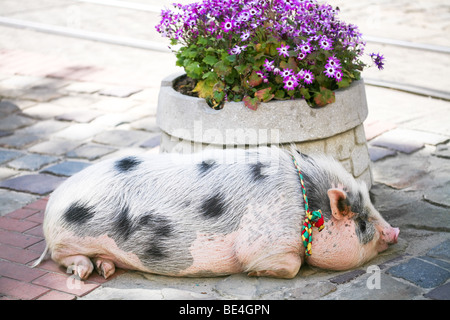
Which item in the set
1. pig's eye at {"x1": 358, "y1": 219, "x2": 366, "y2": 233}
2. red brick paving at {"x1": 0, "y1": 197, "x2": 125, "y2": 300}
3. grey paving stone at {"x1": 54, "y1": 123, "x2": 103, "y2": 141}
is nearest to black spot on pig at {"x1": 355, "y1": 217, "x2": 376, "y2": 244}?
pig's eye at {"x1": 358, "y1": 219, "x2": 366, "y2": 233}

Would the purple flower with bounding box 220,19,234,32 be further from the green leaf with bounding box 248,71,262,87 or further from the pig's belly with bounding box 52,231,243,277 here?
the pig's belly with bounding box 52,231,243,277

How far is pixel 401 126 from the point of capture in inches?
218

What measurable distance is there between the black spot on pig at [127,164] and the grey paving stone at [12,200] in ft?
4.08

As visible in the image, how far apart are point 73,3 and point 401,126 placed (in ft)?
24.7

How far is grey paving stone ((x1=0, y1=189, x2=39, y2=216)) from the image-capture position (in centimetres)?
426

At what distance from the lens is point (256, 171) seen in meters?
3.22

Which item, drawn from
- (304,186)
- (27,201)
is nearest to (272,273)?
(304,186)

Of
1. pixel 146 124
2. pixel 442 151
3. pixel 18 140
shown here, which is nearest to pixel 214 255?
pixel 442 151

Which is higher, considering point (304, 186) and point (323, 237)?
point (304, 186)

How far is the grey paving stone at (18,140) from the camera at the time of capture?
5.46m

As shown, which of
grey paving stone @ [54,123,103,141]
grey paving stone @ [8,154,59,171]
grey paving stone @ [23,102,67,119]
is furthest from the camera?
grey paving stone @ [23,102,67,119]

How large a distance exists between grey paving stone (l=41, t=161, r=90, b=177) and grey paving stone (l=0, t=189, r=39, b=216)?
1.30ft
